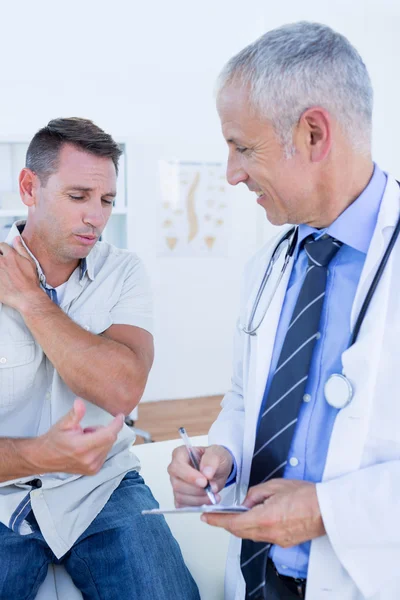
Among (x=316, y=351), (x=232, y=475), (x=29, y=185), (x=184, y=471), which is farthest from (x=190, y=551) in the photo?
(x=29, y=185)

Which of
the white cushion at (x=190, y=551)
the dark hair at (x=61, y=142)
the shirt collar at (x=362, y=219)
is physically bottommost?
the white cushion at (x=190, y=551)

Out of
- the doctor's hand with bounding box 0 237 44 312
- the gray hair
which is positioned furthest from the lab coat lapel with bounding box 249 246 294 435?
the doctor's hand with bounding box 0 237 44 312

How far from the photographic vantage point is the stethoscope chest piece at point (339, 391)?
1.00 m

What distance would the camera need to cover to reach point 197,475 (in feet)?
3.64

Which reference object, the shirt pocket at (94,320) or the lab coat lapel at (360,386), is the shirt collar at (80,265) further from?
the lab coat lapel at (360,386)

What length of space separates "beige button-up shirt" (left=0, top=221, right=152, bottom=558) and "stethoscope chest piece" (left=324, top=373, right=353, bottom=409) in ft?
2.41

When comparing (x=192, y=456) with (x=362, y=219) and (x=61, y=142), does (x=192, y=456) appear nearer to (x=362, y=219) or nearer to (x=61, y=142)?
(x=362, y=219)

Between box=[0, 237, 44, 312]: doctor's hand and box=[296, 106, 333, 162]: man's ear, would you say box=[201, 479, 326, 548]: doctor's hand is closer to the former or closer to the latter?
box=[296, 106, 333, 162]: man's ear

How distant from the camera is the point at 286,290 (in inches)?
Result: 49.9

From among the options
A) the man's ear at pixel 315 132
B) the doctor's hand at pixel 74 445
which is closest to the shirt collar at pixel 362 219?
the man's ear at pixel 315 132

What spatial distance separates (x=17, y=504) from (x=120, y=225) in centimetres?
285

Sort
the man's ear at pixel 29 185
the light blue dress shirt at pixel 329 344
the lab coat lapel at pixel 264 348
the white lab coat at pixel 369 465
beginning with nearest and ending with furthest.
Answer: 1. the white lab coat at pixel 369 465
2. the light blue dress shirt at pixel 329 344
3. the lab coat lapel at pixel 264 348
4. the man's ear at pixel 29 185

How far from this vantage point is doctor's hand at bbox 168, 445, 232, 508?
1.11m

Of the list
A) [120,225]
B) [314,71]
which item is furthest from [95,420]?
[120,225]
